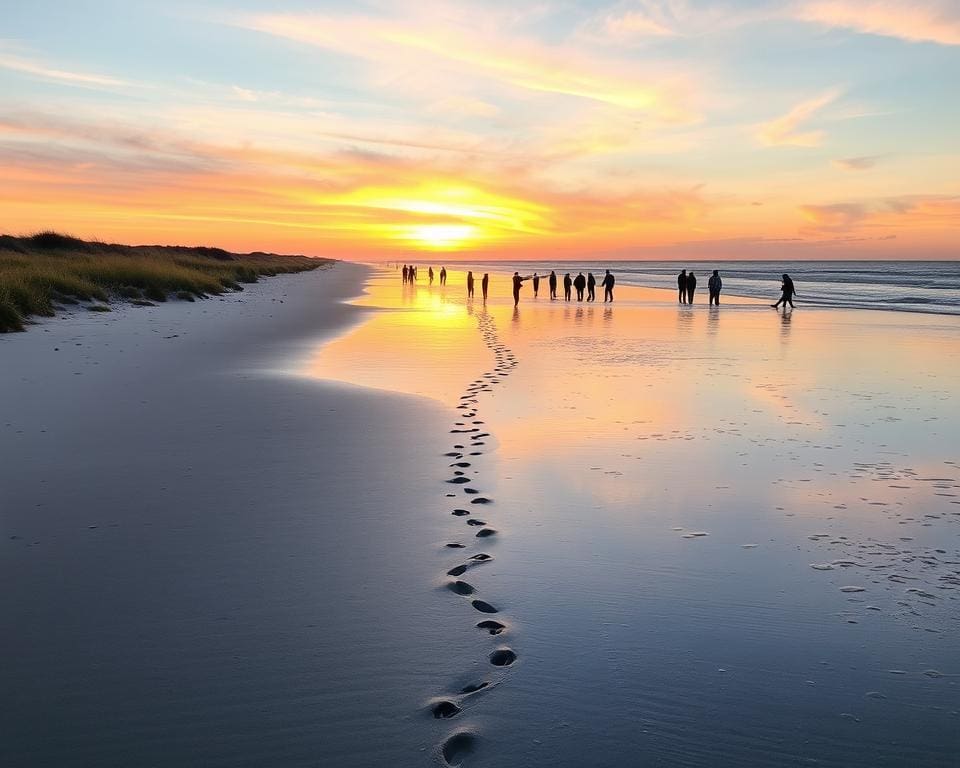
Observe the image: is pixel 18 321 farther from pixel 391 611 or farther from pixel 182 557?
pixel 391 611

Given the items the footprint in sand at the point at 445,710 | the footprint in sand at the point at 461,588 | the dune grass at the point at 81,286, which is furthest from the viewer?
the dune grass at the point at 81,286

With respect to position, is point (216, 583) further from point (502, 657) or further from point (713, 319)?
point (713, 319)

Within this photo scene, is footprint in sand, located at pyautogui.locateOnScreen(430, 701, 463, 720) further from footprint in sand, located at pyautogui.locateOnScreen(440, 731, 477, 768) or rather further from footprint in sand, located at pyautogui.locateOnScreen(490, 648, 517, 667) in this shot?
footprint in sand, located at pyautogui.locateOnScreen(490, 648, 517, 667)

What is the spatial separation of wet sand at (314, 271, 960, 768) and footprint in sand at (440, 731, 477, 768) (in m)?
0.01

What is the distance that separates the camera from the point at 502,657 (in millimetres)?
3568

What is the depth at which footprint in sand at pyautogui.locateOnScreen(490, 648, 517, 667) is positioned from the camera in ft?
11.5

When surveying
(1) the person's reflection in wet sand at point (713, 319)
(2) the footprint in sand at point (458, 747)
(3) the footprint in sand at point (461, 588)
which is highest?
(1) the person's reflection in wet sand at point (713, 319)

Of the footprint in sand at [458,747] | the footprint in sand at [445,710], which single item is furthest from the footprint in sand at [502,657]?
the footprint in sand at [458,747]

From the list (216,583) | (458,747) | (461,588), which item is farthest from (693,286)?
(458,747)

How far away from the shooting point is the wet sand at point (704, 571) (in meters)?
3.05

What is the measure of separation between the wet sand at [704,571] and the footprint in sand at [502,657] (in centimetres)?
Answer: 1

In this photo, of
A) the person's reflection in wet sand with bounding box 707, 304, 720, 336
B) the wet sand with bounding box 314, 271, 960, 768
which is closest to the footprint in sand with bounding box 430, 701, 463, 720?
the wet sand with bounding box 314, 271, 960, 768

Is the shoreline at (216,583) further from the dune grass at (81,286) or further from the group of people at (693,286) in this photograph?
the group of people at (693,286)

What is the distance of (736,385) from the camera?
1184cm
